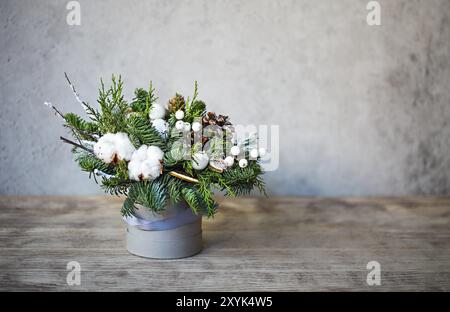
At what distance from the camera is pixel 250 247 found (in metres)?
1.82

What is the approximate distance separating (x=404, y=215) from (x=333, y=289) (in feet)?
3.26

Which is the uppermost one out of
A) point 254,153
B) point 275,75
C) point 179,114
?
point 275,75

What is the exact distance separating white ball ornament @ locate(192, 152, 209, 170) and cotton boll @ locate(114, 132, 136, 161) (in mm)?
169

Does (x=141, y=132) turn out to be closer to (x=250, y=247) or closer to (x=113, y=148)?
(x=113, y=148)

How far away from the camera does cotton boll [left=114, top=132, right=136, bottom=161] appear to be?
149cm

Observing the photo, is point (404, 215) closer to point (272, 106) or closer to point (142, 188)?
point (272, 106)

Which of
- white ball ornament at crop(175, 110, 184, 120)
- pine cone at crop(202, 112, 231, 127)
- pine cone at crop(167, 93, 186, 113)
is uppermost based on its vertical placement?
pine cone at crop(167, 93, 186, 113)

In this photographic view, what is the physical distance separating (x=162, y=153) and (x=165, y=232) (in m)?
0.26

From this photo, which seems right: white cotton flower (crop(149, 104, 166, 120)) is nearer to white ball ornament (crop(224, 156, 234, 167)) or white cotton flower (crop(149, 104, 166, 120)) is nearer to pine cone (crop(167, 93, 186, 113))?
pine cone (crop(167, 93, 186, 113))

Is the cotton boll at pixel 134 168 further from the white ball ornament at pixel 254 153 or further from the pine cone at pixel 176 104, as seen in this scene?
the white ball ornament at pixel 254 153

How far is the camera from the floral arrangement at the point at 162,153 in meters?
1.51

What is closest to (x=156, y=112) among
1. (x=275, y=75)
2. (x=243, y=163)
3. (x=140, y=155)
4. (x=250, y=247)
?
(x=140, y=155)

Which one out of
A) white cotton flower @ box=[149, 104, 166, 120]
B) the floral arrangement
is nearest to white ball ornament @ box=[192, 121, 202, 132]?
the floral arrangement
